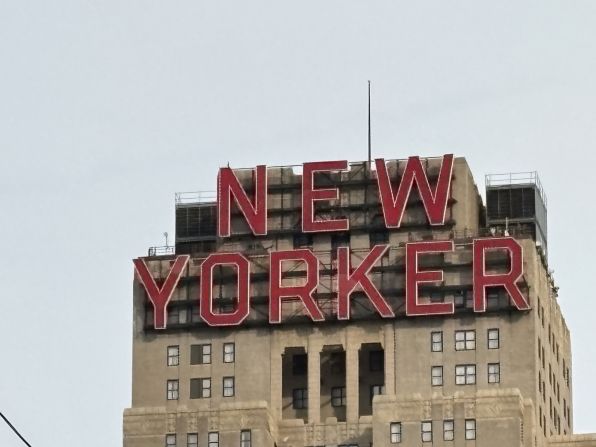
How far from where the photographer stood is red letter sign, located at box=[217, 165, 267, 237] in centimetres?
19112

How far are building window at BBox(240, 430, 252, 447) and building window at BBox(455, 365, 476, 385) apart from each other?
781 inches

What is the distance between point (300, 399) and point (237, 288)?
1217 cm

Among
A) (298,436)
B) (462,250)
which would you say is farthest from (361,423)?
(462,250)

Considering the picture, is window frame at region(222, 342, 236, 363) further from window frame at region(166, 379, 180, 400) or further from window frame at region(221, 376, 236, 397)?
window frame at region(166, 379, 180, 400)

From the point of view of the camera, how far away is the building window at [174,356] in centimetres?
18700

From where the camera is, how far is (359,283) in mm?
184125

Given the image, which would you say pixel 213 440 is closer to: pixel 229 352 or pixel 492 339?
pixel 229 352

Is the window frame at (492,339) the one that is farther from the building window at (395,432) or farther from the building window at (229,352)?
the building window at (229,352)

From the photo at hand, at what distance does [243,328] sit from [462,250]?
22.1 m

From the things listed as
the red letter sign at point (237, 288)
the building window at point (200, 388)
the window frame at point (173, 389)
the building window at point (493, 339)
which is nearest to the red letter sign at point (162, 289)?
the red letter sign at point (237, 288)

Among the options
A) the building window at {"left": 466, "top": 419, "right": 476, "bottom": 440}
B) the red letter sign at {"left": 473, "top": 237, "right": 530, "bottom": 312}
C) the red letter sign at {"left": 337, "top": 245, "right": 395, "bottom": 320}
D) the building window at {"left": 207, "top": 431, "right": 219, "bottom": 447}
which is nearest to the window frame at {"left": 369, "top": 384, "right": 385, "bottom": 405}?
the red letter sign at {"left": 337, "top": 245, "right": 395, "bottom": 320}

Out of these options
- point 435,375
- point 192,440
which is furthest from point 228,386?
point 435,375

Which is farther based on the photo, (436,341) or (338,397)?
(338,397)

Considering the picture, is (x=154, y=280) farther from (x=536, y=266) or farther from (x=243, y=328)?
(x=536, y=266)
